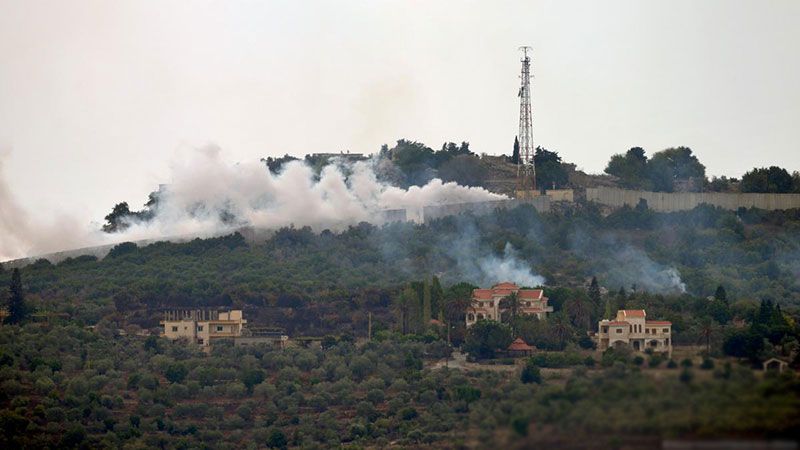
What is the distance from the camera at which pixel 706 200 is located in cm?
13788

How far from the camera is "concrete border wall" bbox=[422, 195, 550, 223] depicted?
135 m

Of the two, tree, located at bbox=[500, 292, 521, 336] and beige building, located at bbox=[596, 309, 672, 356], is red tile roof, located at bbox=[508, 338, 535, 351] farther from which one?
tree, located at bbox=[500, 292, 521, 336]

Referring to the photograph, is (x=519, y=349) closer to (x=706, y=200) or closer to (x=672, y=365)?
(x=706, y=200)

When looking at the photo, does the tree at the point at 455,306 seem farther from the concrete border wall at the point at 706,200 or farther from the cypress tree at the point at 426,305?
the concrete border wall at the point at 706,200

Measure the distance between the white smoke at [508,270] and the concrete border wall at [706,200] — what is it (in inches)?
564

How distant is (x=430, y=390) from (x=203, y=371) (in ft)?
41.6

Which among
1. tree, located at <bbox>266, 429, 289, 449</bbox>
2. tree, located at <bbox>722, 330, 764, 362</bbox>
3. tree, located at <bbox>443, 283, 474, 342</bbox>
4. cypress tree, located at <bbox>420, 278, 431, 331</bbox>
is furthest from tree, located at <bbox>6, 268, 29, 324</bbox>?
tree, located at <bbox>722, 330, 764, 362</bbox>

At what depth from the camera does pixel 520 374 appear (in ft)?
281

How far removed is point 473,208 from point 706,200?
1466cm

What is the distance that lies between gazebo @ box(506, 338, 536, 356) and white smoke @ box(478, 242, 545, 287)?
19.4 m

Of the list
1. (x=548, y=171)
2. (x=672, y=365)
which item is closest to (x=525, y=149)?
(x=548, y=171)

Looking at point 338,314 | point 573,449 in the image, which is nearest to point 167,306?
point 338,314

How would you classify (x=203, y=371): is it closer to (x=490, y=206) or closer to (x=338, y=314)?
Result: (x=338, y=314)

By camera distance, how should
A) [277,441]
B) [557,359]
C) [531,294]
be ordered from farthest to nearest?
[531,294] < [557,359] < [277,441]
